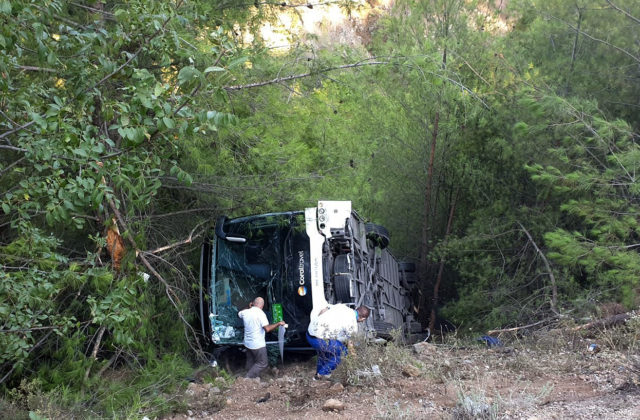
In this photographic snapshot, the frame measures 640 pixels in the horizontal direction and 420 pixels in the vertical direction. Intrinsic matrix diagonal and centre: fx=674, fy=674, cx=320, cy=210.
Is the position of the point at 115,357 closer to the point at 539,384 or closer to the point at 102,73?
the point at 102,73

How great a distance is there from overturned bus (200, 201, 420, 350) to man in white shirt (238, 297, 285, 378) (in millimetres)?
430

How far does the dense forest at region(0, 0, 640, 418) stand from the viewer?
526 cm

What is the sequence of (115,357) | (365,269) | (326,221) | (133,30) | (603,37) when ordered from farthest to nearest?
(603,37) → (365,269) → (326,221) → (115,357) → (133,30)

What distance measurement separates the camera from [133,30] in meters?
5.51

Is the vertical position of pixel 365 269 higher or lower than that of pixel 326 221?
lower

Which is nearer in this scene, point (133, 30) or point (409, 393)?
point (133, 30)

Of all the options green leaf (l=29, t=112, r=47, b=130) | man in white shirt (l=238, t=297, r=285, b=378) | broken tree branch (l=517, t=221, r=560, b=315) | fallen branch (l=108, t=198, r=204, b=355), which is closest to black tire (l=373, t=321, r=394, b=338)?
man in white shirt (l=238, t=297, r=285, b=378)

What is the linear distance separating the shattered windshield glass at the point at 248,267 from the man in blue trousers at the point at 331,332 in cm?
148

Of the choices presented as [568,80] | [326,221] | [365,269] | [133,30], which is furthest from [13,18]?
[568,80]

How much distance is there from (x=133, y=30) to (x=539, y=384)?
5.17m

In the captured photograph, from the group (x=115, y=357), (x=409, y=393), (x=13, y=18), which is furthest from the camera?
(x=115, y=357)

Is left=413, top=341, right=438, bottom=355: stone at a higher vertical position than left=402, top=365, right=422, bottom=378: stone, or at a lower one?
lower

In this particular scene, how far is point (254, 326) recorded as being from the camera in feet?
30.3

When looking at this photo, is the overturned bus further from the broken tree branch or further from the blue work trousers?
the broken tree branch
